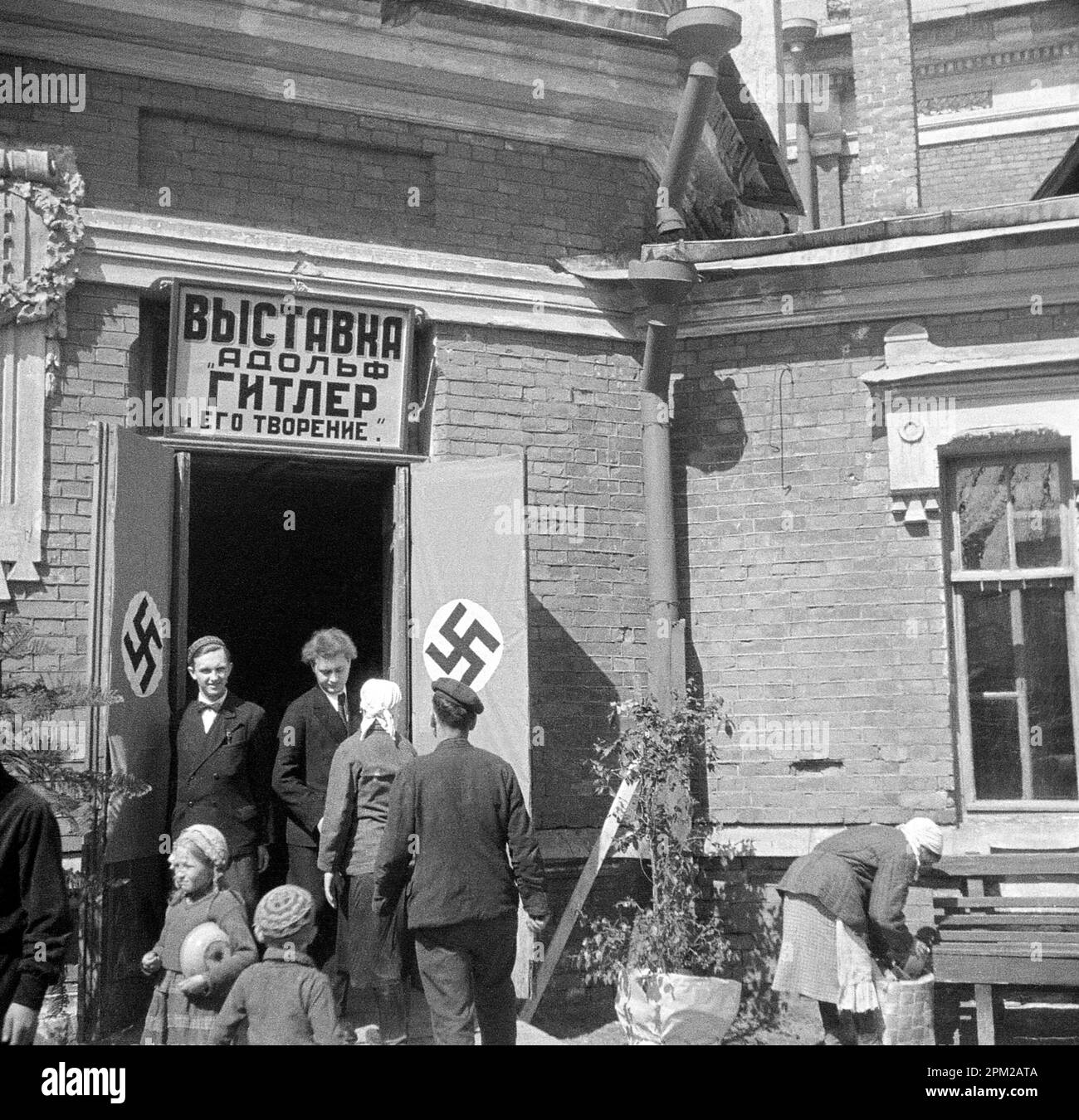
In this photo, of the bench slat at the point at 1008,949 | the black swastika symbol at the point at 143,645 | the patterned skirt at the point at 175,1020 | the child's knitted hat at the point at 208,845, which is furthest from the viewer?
the black swastika symbol at the point at 143,645

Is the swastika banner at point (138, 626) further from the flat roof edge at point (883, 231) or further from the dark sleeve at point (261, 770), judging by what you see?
the flat roof edge at point (883, 231)

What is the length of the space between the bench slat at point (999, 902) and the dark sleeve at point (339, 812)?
3170 mm

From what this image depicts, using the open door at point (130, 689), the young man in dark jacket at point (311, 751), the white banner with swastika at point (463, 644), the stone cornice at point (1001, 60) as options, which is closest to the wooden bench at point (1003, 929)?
the white banner with swastika at point (463, 644)

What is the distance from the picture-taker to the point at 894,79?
9.39 meters

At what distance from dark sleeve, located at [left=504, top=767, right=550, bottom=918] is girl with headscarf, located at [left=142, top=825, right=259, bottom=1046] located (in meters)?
1.09

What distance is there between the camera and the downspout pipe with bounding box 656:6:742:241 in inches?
316

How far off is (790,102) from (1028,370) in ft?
36.6

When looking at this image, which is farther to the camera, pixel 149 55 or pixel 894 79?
pixel 894 79

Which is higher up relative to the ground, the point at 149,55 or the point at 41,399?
the point at 149,55

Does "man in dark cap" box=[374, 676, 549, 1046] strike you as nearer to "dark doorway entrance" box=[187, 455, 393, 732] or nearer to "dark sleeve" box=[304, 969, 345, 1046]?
"dark sleeve" box=[304, 969, 345, 1046]

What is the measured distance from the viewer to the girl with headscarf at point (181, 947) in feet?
16.9
